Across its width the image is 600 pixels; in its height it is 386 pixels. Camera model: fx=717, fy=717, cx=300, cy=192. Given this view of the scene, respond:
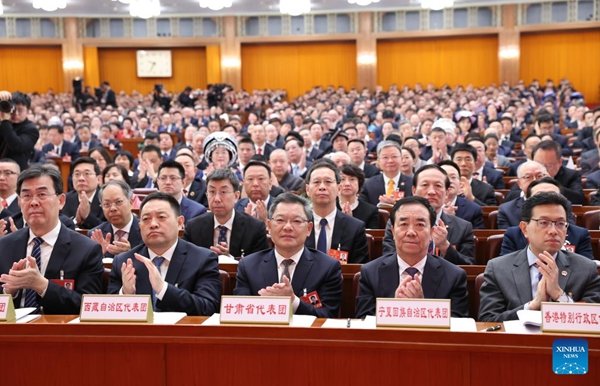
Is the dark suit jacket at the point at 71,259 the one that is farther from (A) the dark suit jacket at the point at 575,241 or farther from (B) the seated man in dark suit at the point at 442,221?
(A) the dark suit jacket at the point at 575,241

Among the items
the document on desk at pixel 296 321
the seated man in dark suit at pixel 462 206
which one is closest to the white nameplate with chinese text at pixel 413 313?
the document on desk at pixel 296 321

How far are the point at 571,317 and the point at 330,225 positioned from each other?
7.29 feet

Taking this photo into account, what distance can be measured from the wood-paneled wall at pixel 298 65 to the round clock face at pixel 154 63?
2462 millimetres

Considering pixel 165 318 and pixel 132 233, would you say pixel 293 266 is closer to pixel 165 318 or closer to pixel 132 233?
pixel 165 318

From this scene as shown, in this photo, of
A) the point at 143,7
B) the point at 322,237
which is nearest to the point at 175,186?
the point at 322,237

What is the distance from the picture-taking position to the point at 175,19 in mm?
22109

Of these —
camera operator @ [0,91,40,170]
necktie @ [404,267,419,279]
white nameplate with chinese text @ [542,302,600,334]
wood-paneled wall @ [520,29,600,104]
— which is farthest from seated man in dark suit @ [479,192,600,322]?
wood-paneled wall @ [520,29,600,104]

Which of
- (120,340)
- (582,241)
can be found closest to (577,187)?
(582,241)

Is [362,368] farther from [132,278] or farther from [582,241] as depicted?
[582,241]

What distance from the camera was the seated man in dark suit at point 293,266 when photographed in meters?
3.29

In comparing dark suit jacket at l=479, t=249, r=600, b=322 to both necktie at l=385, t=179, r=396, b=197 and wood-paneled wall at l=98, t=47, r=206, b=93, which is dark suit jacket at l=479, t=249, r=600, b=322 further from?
wood-paneled wall at l=98, t=47, r=206, b=93

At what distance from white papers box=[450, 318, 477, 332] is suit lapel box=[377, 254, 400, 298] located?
73 cm

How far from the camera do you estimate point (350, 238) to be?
4.26m

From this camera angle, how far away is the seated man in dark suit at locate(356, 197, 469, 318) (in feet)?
10.3
